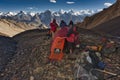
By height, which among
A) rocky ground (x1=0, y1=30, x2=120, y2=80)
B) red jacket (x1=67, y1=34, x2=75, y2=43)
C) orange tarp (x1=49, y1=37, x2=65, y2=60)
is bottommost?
rocky ground (x1=0, y1=30, x2=120, y2=80)

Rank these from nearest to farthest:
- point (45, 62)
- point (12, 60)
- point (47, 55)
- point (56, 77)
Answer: point (56, 77), point (45, 62), point (47, 55), point (12, 60)

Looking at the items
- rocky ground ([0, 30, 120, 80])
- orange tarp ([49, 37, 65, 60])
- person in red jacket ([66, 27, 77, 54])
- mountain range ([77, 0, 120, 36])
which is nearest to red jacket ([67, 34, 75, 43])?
person in red jacket ([66, 27, 77, 54])

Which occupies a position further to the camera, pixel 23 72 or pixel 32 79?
pixel 23 72

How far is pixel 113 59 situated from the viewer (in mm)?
17281

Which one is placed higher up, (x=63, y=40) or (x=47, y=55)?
(x=63, y=40)

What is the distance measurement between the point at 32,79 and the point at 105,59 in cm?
524

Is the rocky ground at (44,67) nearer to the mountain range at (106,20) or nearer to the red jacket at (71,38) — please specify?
the red jacket at (71,38)

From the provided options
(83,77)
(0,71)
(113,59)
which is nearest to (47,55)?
(0,71)

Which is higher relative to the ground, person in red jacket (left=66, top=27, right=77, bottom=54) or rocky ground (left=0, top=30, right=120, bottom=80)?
person in red jacket (left=66, top=27, right=77, bottom=54)

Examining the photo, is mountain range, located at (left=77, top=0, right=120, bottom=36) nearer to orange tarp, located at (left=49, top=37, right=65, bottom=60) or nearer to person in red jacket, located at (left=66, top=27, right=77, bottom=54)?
person in red jacket, located at (left=66, top=27, right=77, bottom=54)

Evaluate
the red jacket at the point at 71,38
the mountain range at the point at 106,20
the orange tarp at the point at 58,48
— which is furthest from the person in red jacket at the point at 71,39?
the mountain range at the point at 106,20

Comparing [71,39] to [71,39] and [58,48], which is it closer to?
[71,39]

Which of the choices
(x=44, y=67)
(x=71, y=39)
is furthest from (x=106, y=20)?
(x=44, y=67)

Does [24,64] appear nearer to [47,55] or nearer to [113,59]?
[47,55]
